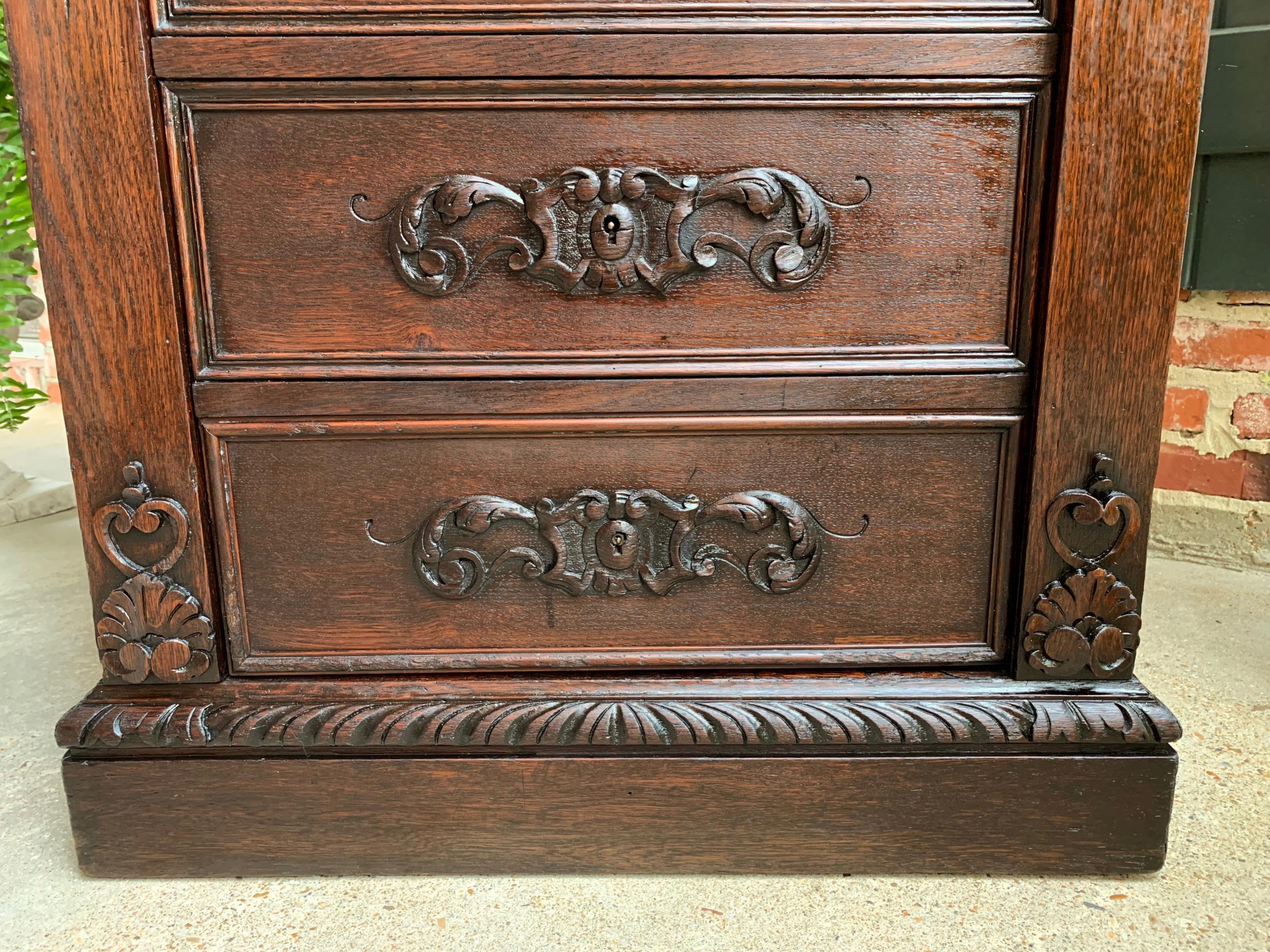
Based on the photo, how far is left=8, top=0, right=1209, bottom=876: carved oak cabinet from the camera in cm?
82

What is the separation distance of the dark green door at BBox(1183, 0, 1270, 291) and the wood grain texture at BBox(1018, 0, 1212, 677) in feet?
3.13

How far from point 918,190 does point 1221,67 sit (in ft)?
3.71

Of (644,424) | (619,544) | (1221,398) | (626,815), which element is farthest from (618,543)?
(1221,398)

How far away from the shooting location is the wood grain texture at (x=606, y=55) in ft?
2.66

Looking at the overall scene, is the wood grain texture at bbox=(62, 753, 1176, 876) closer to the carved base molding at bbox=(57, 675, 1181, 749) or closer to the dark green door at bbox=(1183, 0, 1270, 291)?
the carved base molding at bbox=(57, 675, 1181, 749)

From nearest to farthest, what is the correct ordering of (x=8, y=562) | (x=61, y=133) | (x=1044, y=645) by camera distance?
(x=61, y=133)
(x=1044, y=645)
(x=8, y=562)

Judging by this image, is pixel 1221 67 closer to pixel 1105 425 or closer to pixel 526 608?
pixel 1105 425

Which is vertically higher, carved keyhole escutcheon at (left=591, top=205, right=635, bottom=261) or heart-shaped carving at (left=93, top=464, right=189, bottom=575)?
carved keyhole escutcheon at (left=591, top=205, right=635, bottom=261)

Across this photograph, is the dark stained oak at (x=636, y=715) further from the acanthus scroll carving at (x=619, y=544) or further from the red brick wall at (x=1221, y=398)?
the red brick wall at (x=1221, y=398)

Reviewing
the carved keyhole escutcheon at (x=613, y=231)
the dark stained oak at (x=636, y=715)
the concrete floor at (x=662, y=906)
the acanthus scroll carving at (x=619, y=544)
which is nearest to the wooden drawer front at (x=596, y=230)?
the carved keyhole escutcheon at (x=613, y=231)

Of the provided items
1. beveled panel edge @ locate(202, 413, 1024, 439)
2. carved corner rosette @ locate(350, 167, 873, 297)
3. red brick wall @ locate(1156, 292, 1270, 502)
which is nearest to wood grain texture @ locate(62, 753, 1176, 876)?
beveled panel edge @ locate(202, 413, 1024, 439)

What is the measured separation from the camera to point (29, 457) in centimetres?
243

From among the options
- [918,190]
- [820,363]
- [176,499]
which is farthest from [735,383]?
[176,499]

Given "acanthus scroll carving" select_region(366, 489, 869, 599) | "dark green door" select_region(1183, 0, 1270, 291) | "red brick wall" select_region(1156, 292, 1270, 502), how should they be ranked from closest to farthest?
"acanthus scroll carving" select_region(366, 489, 869, 599)
"dark green door" select_region(1183, 0, 1270, 291)
"red brick wall" select_region(1156, 292, 1270, 502)
